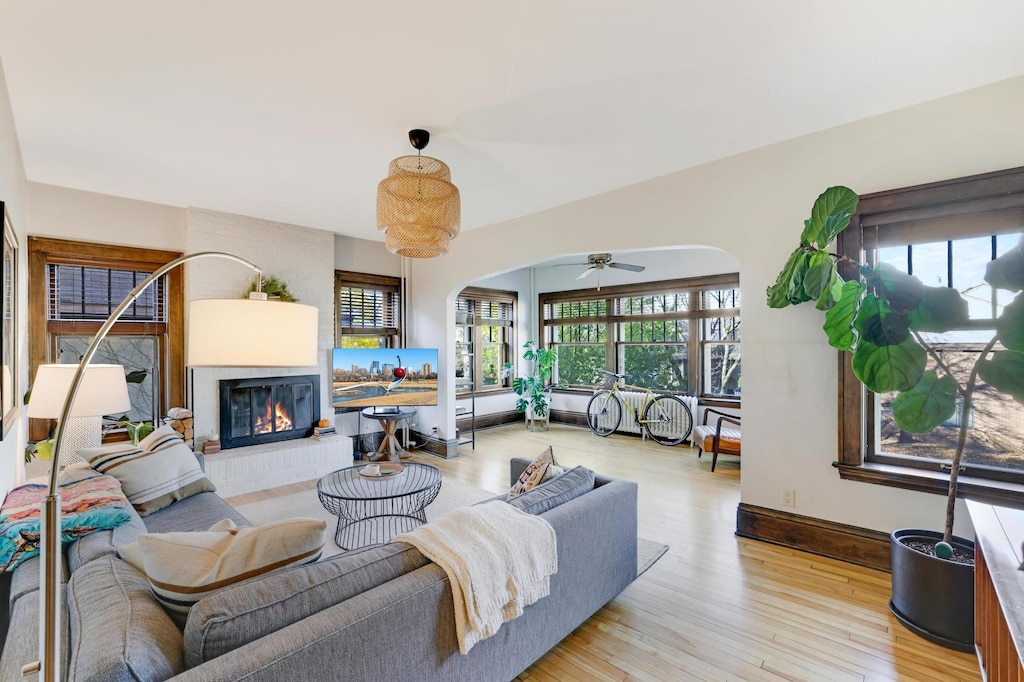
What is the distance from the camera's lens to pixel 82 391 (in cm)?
271

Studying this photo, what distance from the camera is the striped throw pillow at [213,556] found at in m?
1.29

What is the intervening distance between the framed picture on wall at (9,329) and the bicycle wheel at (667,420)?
608cm

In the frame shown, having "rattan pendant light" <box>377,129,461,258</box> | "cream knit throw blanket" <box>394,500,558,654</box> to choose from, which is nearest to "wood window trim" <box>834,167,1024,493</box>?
"cream knit throw blanket" <box>394,500,558,654</box>

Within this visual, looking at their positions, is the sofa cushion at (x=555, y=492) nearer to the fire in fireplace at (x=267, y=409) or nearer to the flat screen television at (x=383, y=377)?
the flat screen television at (x=383, y=377)

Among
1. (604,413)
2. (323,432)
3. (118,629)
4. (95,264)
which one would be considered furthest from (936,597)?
(95,264)

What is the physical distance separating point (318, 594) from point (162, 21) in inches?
90.8

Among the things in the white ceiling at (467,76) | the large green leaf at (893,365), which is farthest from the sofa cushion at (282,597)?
the large green leaf at (893,365)

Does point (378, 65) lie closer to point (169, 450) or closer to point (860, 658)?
point (169, 450)

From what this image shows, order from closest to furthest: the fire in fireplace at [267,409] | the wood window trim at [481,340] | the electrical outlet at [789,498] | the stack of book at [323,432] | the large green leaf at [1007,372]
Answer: the large green leaf at [1007,372]
the electrical outlet at [789,498]
the fire in fireplace at [267,409]
the stack of book at [323,432]
the wood window trim at [481,340]

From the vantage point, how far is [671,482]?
4586 millimetres

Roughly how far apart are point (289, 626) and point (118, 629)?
37 centimetres

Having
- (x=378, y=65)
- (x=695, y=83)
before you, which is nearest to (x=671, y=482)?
(x=695, y=83)

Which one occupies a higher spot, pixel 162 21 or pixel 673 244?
pixel 162 21

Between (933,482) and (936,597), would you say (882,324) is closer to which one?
(933,482)
